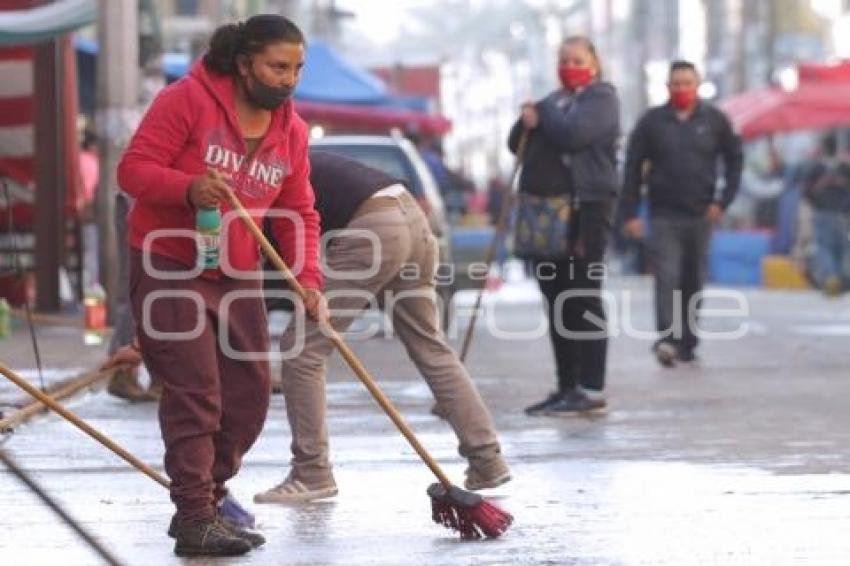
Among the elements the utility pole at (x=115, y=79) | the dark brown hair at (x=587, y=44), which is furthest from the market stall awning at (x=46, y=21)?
the dark brown hair at (x=587, y=44)

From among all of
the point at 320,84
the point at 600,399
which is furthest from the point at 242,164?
the point at 320,84

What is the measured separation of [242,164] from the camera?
7.70 metres

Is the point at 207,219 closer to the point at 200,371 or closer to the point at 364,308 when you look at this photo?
the point at 200,371

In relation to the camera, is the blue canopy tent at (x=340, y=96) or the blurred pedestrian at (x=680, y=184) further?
the blue canopy tent at (x=340, y=96)

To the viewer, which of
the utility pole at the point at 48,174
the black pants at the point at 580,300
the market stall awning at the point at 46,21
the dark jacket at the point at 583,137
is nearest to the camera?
the dark jacket at the point at 583,137

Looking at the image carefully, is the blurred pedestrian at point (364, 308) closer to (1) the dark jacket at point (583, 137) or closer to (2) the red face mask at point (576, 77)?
(1) the dark jacket at point (583, 137)

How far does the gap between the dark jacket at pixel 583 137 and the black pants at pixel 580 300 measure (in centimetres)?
12

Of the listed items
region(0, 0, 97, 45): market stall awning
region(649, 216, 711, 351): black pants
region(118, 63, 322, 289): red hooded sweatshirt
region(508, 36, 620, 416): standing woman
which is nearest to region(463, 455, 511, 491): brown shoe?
region(118, 63, 322, 289): red hooded sweatshirt

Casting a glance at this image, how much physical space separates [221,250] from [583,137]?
468 centimetres

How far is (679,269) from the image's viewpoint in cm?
1592

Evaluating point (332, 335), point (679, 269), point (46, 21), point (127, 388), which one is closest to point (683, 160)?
point (679, 269)

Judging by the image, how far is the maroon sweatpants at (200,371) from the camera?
24.8 ft

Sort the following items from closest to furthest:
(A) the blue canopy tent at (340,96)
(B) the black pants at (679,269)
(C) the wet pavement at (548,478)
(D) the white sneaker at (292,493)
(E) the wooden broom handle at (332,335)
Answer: (E) the wooden broom handle at (332,335) → (C) the wet pavement at (548,478) → (D) the white sneaker at (292,493) → (B) the black pants at (679,269) → (A) the blue canopy tent at (340,96)

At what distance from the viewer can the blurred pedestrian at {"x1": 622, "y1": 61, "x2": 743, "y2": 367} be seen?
15688mm
